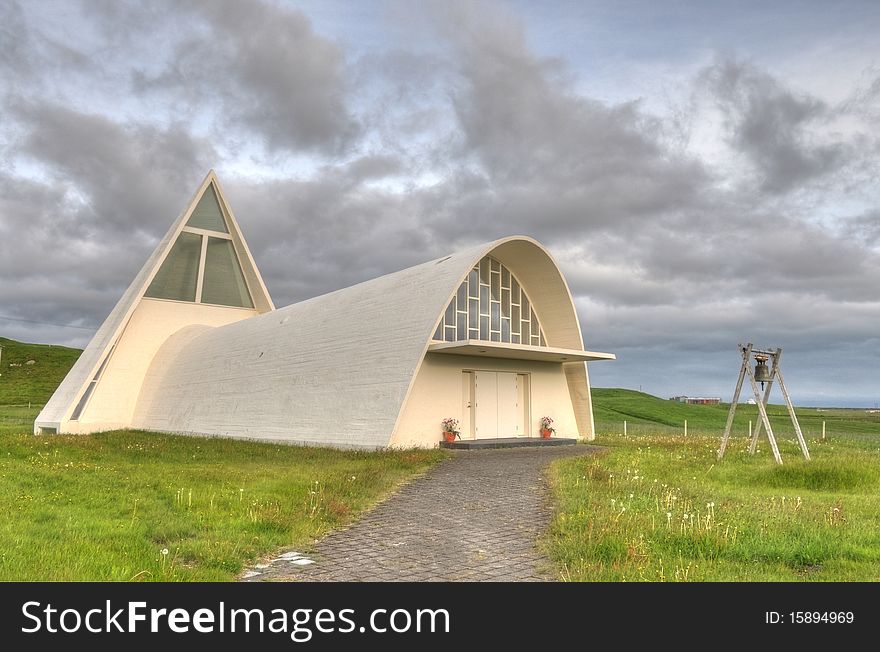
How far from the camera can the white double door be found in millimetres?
21391

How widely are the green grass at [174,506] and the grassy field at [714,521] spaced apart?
10.1 feet

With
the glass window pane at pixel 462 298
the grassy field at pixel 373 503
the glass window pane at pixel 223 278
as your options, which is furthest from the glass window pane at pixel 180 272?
the glass window pane at pixel 462 298

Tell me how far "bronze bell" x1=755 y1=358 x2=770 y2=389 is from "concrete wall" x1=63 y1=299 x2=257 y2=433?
83.8ft

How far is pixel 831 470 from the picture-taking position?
1176 centimetres

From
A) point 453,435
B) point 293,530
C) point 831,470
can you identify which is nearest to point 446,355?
point 453,435

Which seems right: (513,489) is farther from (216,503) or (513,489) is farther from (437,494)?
(216,503)

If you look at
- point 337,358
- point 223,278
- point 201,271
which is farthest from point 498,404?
point 201,271

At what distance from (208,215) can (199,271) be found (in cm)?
291

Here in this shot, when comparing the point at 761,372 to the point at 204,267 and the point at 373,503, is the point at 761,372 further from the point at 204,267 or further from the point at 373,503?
the point at 204,267

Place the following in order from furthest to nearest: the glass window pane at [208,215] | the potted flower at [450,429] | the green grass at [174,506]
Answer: the glass window pane at [208,215] < the potted flower at [450,429] < the green grass at [174,506]

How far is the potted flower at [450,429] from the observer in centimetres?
1970

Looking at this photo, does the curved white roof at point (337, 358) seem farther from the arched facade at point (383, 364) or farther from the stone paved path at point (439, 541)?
the stone paved path at point (439, 541)

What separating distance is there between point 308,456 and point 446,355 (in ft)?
18.5
